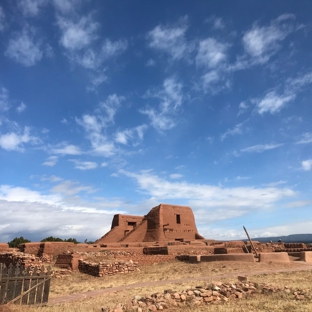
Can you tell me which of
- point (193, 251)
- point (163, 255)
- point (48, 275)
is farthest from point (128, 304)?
point (193, 251)

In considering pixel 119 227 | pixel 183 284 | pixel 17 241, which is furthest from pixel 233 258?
pixel 17 241

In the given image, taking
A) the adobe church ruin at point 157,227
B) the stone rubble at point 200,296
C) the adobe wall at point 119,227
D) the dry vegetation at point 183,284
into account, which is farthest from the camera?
the adobe wall at point 119,227

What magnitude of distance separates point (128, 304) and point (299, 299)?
4.83 meters

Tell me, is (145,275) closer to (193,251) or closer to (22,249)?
(193,251)

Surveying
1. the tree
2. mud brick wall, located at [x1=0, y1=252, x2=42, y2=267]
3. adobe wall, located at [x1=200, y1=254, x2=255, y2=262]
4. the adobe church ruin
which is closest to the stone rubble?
adobe wall, located at [x1=200, y1=254, x2=255, y2=262]

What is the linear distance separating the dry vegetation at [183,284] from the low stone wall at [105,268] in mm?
426

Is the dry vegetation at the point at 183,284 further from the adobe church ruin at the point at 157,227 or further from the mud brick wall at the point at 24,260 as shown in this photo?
the adobe church ruin at the point at 157,227

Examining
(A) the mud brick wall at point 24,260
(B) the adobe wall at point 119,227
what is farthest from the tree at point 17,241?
(A) the mud brick wall at point 24,260

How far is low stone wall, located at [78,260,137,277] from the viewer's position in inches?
560

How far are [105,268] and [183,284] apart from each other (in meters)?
4.74

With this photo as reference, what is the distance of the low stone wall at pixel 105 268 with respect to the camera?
1423 centimetres

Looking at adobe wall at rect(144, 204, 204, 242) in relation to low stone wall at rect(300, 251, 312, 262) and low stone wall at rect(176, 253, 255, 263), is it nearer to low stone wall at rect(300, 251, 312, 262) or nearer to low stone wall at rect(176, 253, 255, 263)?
low stone wall at rect(176, 253, 255, 263)

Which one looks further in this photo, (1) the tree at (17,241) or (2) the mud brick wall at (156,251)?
(1) the tree at (17,241)

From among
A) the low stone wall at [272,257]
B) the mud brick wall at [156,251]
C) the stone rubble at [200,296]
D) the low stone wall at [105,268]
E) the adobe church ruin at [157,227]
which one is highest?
the adobe church ruin at [157,227]
